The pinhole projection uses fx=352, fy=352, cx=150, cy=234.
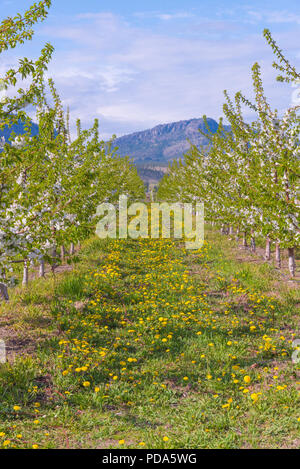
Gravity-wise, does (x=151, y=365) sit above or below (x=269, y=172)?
below

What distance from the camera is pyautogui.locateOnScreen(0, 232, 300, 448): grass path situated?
4.37 metres

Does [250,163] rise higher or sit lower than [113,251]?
higher

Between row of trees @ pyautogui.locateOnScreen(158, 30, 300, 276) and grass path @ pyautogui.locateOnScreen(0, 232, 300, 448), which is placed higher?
row of trees @ pyautogui.locateOnScreen(158, 30, 300, 276)

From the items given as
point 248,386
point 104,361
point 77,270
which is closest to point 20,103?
point 104,361

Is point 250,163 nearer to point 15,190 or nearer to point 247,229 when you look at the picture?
point 247,229

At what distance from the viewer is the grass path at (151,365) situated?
4.37 metres

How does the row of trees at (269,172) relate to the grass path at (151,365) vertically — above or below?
above

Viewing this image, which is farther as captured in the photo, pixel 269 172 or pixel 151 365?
pixel 269 172

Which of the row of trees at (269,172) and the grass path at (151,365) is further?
the row of trees at (269,172)

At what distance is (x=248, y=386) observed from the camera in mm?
5391

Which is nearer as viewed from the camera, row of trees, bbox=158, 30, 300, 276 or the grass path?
the grass path

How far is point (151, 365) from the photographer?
20.0ft
